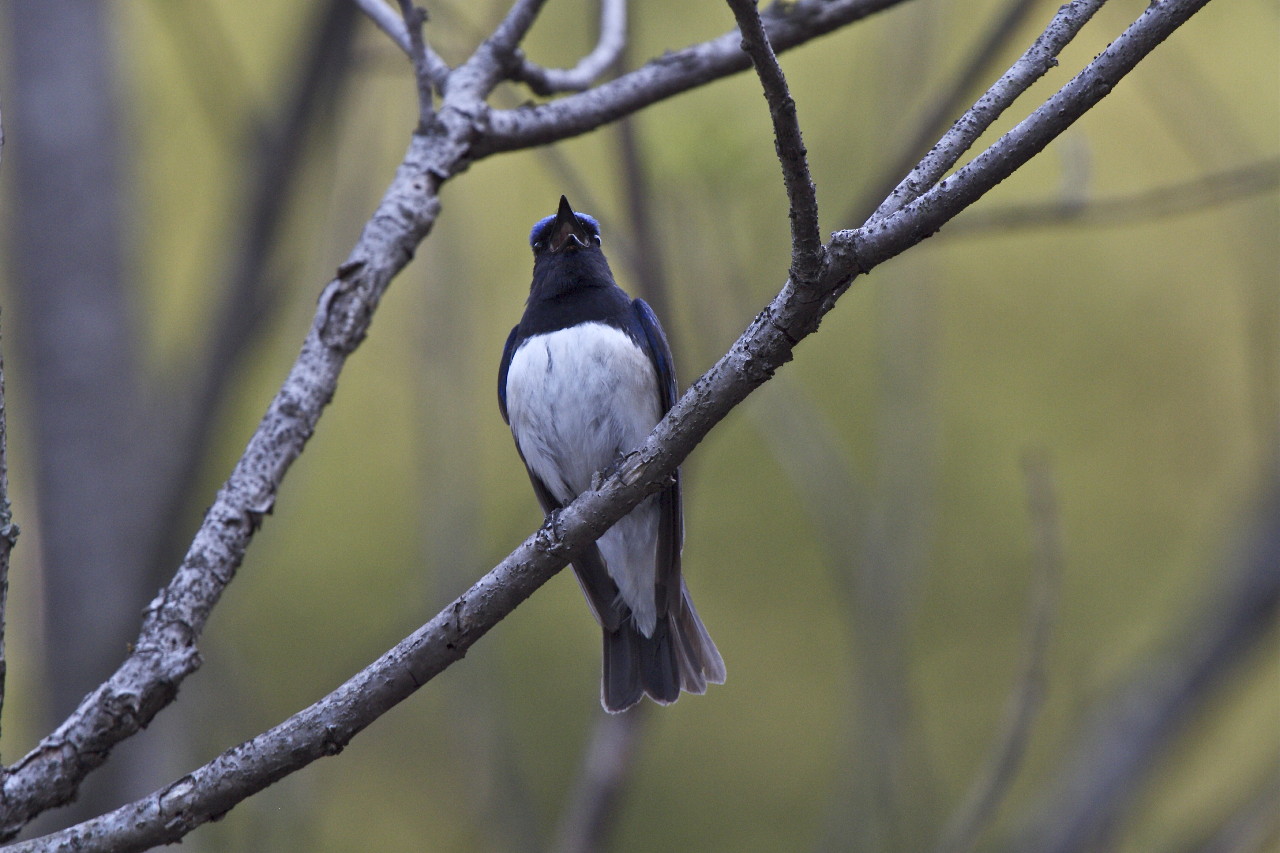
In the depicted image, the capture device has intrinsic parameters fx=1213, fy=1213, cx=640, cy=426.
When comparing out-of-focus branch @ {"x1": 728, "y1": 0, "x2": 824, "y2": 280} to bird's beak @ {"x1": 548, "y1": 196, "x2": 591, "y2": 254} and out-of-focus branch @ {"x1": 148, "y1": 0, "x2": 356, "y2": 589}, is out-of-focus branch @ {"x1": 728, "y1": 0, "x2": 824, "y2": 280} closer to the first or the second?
bird's beak @ {"x1": 548, "y1": 196, "x2": 591, "y2": 254}

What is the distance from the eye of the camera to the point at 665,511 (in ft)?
11.7

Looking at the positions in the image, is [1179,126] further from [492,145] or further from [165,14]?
[165,14]

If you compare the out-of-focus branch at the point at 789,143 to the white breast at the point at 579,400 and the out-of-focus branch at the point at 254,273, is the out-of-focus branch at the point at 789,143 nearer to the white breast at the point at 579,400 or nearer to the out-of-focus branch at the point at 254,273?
the white breast at the point at 579,400

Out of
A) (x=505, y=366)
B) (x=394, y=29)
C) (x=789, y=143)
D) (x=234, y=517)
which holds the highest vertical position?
(x=394, y=29)

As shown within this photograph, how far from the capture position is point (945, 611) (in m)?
7.71

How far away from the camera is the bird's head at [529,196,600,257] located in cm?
388

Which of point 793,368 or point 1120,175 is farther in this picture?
point 1120,175

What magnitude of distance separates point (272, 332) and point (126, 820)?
298cm

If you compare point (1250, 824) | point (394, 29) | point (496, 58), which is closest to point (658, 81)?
point (496, 58)

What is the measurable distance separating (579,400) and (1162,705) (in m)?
2.53

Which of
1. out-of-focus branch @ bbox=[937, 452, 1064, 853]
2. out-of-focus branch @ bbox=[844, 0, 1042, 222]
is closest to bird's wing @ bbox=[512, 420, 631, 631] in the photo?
out-of-focus branch @ bbox=[937, 452, 1064, 853]

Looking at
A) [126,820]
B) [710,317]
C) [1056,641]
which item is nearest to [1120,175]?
[1056,641]

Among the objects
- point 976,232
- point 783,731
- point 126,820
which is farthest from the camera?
point 783,731

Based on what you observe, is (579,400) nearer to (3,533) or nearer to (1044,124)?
(3,533)
